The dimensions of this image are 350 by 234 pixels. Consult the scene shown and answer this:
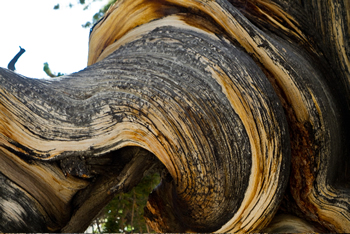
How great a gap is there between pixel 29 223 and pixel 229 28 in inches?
31.5

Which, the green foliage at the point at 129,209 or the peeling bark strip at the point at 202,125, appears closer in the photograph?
the peeling bark strip at the point at 202,125

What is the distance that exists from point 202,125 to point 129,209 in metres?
0.83

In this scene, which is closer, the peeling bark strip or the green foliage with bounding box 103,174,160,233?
the peeling bark strip

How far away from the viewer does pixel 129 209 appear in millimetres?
1546

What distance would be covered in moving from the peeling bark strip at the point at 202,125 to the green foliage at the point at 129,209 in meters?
0.44

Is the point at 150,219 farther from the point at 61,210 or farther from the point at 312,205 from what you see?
the point at 312,205

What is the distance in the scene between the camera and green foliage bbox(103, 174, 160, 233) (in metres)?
1.50

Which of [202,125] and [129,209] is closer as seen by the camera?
[202,125]

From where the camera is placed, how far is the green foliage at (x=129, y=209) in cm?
150

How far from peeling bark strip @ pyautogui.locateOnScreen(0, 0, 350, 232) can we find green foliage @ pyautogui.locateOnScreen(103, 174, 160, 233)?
0.44 meters

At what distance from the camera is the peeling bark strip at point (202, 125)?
2.94 feet

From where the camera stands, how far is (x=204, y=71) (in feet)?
3.03

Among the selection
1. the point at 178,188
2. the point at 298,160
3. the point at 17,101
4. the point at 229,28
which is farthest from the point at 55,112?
the point at 298,160

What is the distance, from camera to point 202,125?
88cm
